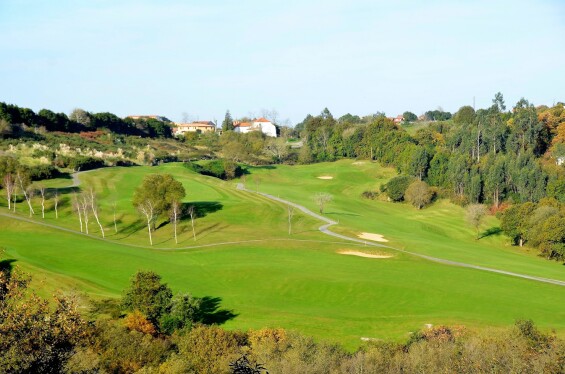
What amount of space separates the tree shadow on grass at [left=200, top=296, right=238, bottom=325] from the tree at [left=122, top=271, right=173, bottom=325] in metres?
3.69

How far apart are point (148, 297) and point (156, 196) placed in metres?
39.5

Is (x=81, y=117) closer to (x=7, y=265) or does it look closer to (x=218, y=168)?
(x=218, y=168)

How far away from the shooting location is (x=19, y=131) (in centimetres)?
14488

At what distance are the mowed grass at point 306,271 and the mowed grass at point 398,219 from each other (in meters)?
0.57

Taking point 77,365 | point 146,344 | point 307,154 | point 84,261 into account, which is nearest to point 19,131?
point 307,154

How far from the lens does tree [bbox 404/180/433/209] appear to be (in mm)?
116438

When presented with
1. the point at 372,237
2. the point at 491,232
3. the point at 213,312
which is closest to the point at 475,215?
the point at 491,232

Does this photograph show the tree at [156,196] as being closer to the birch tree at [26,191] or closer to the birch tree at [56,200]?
the birch tree at [56,200]

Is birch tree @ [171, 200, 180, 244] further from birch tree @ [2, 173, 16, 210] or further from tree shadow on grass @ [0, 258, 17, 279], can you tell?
birch tree @ [2, 173, 16, 210]

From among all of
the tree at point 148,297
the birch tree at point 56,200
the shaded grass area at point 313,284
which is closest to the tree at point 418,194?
the shaded grass area at point 313,284

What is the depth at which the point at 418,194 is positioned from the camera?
116 m

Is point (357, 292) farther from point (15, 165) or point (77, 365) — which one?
point (15, 165)

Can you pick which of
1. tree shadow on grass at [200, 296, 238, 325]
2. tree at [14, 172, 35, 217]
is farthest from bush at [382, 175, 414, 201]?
tree shadow on grass at [200, 296, 238, 325]

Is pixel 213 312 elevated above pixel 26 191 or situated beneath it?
situated beneath
